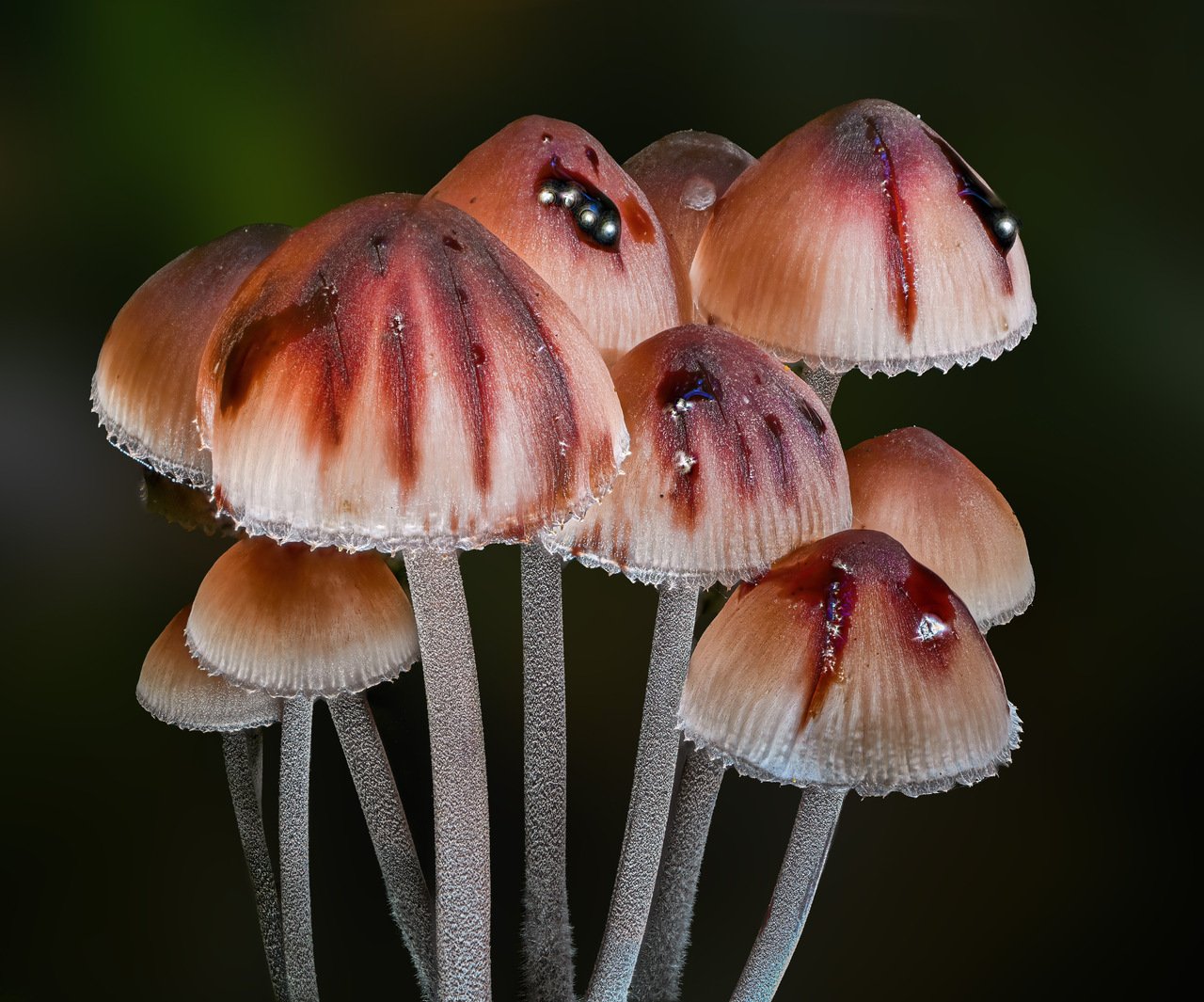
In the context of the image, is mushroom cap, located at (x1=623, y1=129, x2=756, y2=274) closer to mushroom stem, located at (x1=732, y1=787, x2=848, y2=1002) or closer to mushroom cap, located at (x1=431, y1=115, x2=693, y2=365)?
mushroom cap, located at (x1=431, y1=115, x2=693, y2=365)

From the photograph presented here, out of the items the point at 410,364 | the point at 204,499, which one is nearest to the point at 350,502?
the point at 410,364

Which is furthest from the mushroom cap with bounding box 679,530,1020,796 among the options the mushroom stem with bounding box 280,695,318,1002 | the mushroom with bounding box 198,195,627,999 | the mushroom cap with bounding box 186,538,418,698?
the mushroom stem with bounding box 280,695,318,1002

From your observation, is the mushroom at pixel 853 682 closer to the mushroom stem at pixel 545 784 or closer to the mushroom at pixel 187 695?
the mushroom stem at pixel 545 784

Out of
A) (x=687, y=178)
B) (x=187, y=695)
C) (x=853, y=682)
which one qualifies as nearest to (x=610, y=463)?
(x=853, y=682)

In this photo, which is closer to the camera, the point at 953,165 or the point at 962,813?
the point at 953,165

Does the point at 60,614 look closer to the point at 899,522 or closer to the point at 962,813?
the point at 899,522

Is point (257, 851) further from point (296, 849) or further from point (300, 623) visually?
point (300, 623)
